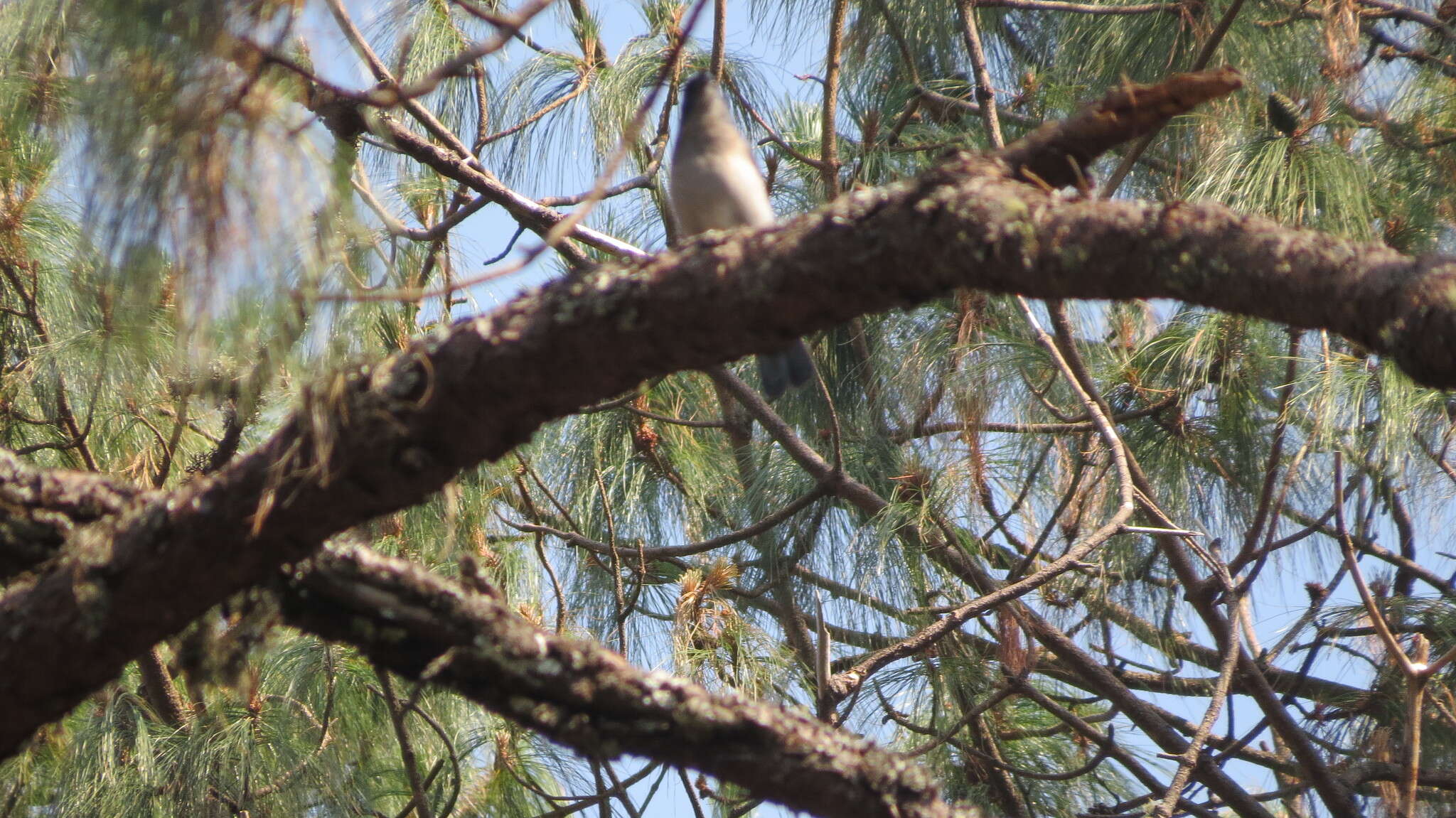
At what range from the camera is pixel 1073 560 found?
2.14m

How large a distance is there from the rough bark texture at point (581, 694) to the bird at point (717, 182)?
1336 millimetres

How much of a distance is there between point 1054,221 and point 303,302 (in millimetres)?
744

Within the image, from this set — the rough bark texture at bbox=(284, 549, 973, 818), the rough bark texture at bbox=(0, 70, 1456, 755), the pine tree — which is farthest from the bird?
the rough bark texture at bbox=(0, 70, 1456, 755)

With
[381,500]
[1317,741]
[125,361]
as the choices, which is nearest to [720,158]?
[125,361]

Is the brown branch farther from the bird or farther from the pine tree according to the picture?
the bird

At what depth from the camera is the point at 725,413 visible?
3.84 meters

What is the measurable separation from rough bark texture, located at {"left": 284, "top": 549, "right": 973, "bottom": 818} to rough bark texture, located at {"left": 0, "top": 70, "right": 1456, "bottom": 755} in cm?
9

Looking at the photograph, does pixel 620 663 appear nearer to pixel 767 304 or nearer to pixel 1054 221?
pixel 767 304

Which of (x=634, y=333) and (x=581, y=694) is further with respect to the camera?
(x=581, y=694)

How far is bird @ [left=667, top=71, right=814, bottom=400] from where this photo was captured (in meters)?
2.61

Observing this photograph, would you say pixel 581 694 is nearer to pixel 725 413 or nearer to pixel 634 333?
pixel 634 333

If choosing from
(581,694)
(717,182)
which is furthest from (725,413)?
(581,694)

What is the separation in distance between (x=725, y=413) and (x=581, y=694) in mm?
2586

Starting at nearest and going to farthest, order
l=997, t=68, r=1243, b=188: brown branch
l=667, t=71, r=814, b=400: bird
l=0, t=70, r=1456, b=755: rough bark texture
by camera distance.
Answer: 1. l=0, t=70, r=1456, b=755: rough bark texture
2. l=997, t=68, r=1243, b=188: brown branch
3. l=667, t=71, r=814, b=400: bird
